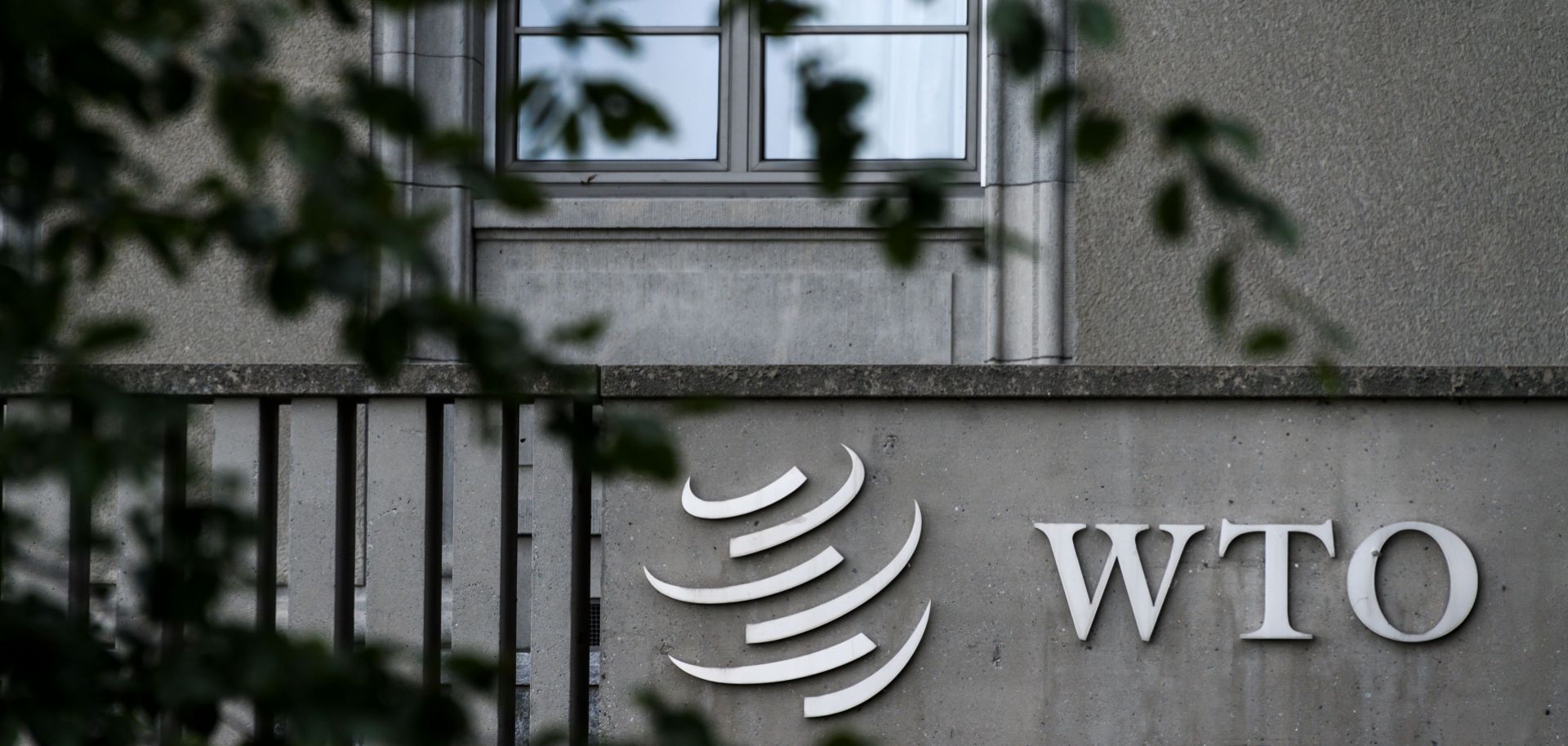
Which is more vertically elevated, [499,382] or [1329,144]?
[1329,144]

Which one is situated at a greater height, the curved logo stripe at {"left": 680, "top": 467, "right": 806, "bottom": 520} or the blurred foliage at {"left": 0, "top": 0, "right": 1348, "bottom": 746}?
the blurred foliage at {"left": 0, "top": 0, "right": 1348, "bottom": 746}

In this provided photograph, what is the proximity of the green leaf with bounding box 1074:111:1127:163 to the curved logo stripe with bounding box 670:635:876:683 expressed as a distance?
7.34 feet

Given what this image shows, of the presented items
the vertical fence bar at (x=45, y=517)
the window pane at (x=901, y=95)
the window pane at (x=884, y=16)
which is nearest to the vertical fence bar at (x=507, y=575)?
the vertical fence bar at (x=45, y=517)

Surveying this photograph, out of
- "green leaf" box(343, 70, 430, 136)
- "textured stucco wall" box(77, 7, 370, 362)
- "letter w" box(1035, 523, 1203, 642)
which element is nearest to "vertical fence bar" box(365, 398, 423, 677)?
"letter w" box(1035, 523, 1203, 642)

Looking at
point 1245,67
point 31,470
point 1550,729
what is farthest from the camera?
point 1245,67

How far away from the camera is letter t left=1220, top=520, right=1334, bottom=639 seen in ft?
10.7

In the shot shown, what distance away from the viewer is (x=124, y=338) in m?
1.10

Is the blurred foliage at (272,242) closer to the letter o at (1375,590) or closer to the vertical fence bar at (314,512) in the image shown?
the vertical fence bar at (314,512)

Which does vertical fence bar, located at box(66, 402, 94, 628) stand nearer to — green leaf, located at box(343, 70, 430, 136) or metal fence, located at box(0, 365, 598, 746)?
green leaf, located at box(343, 70, 430, 136)

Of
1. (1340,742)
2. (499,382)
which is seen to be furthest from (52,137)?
(1340,742)

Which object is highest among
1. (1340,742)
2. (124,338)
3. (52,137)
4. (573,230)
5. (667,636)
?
(573,230)

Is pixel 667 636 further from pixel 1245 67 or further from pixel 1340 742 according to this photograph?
pixel 1245 67

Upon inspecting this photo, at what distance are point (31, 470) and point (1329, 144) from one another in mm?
5118

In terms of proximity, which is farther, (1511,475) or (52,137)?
(1511,475)
